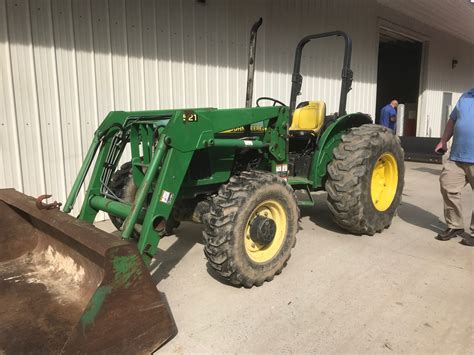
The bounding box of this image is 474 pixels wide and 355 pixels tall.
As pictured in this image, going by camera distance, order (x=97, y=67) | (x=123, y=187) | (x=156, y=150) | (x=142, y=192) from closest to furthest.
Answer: (x=142, y=192), (x=156, y=150), (x=123, y=187), (x=97, y=67)

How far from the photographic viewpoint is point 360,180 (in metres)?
3.86

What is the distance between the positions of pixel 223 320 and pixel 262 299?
392mm

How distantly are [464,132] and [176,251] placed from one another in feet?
10.4

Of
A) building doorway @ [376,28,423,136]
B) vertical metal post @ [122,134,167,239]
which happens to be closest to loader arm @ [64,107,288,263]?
vertical metal post @ [122,134,167,239]

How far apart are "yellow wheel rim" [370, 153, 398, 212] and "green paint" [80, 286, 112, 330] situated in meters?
3.37

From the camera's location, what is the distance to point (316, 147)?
13.9ft

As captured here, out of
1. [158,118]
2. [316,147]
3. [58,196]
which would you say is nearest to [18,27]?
[58,196]

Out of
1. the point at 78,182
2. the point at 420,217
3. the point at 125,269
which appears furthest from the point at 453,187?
the point at 78,182

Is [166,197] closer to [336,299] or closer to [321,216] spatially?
[336,299]

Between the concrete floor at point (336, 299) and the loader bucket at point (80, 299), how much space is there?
34cm

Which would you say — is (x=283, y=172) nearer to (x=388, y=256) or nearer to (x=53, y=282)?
(x=388, y=256)

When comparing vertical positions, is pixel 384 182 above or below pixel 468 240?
above

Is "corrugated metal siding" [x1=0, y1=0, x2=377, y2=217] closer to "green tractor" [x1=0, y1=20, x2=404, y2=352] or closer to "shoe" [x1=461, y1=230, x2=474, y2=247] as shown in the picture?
"green tractor" [x1=0, y1=20, x2=404, y2=352]

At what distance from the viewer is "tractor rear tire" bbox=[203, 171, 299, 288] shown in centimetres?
281
